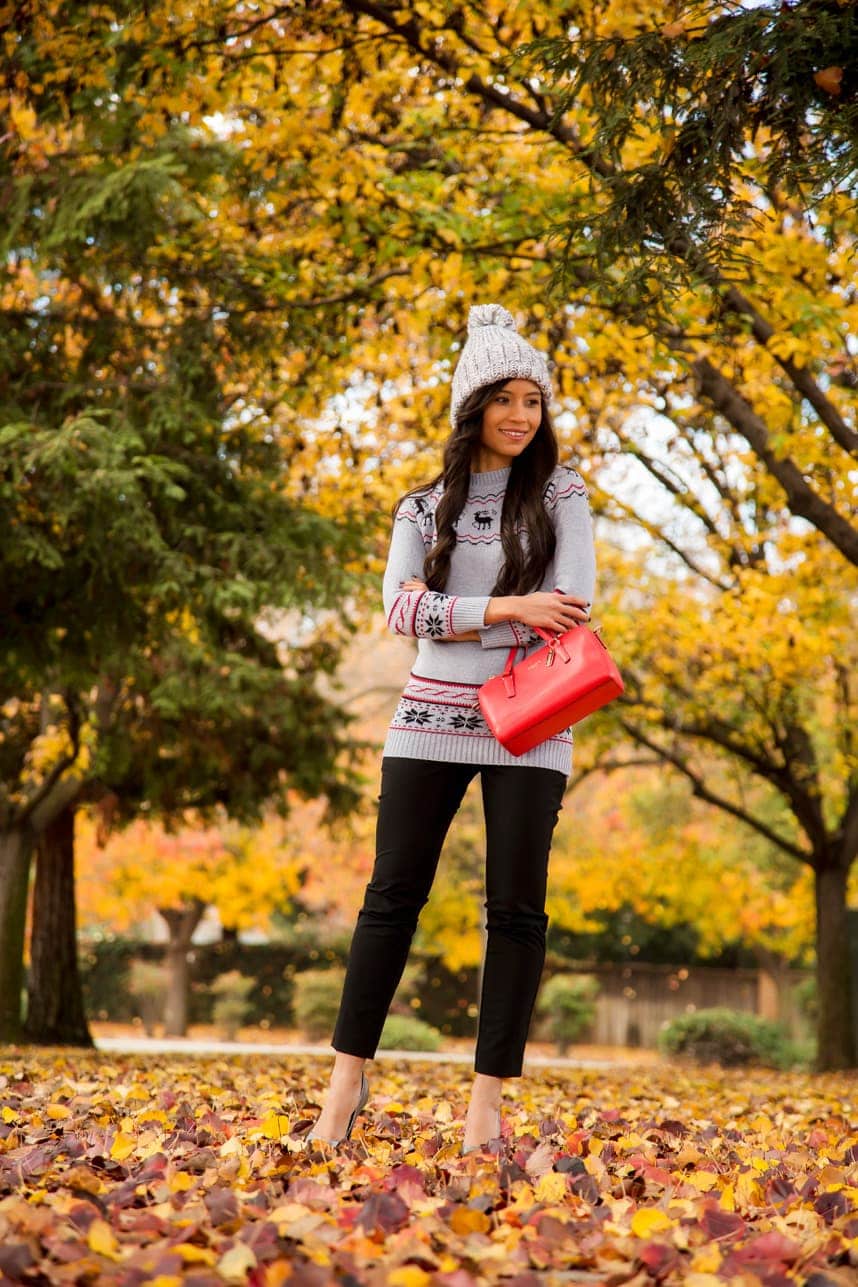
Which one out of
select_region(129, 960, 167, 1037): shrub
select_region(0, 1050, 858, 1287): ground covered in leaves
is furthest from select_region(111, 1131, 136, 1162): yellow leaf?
select_region(129, 960, 167, 1037): shrub

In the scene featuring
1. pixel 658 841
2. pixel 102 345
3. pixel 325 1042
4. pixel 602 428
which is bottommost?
pixel 325 1042

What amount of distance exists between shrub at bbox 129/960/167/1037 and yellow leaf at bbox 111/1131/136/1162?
2429 cm

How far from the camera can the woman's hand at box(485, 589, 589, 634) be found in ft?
10.2

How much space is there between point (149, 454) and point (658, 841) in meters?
13.7

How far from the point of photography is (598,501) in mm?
11195

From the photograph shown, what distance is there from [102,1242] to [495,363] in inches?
Result: 89.8

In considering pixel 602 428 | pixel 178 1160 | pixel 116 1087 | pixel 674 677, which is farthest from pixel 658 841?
pixel 178 1160

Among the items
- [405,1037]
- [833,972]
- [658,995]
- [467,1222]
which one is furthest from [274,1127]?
[658,995]

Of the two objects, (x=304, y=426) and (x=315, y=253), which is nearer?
(x=315, y=253)

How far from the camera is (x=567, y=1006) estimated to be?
23781 mm

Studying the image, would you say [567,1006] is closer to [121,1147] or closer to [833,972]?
[833,972]

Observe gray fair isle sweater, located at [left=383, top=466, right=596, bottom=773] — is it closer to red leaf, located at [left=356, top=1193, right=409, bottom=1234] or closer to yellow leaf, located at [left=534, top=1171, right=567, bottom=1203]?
yellow leaf, located at [left=534, top=1171, right=567, bottom=1203]

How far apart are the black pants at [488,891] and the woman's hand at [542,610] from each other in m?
0.37

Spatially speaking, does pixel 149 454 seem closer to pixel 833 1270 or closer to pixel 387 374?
pixel 387 374
